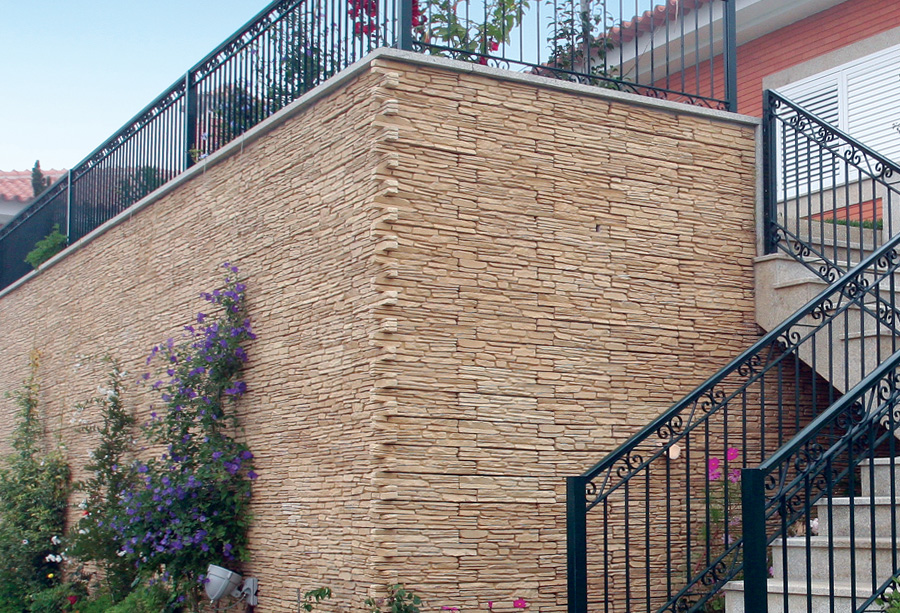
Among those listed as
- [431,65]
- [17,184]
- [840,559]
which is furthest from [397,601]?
[17,184]

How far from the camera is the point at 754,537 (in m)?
4.29

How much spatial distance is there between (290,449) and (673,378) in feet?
8.44

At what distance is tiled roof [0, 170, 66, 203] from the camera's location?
20375 millimetres

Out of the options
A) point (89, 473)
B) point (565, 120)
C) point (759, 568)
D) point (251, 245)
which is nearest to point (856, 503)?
point (759, 568)

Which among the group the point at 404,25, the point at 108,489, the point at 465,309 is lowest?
the point at 108,489

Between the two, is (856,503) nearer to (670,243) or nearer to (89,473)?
(670,243)

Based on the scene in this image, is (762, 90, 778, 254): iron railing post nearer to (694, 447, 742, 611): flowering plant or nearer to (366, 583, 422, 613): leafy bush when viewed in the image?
(694, 447, 742, 611): flowering plant

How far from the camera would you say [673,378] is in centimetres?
679

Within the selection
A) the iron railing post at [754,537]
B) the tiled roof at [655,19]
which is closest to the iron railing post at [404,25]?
the iron railing post at [754,537]

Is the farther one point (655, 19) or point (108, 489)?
point (655, 19)

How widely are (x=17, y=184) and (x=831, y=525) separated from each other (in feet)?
66.2

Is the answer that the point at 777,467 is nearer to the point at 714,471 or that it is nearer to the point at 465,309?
the point at 714,471

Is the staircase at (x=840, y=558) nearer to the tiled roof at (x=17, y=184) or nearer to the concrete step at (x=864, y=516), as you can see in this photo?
the concrete step at (x=864, y=516)

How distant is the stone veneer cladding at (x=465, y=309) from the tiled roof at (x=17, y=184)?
45.0ft
